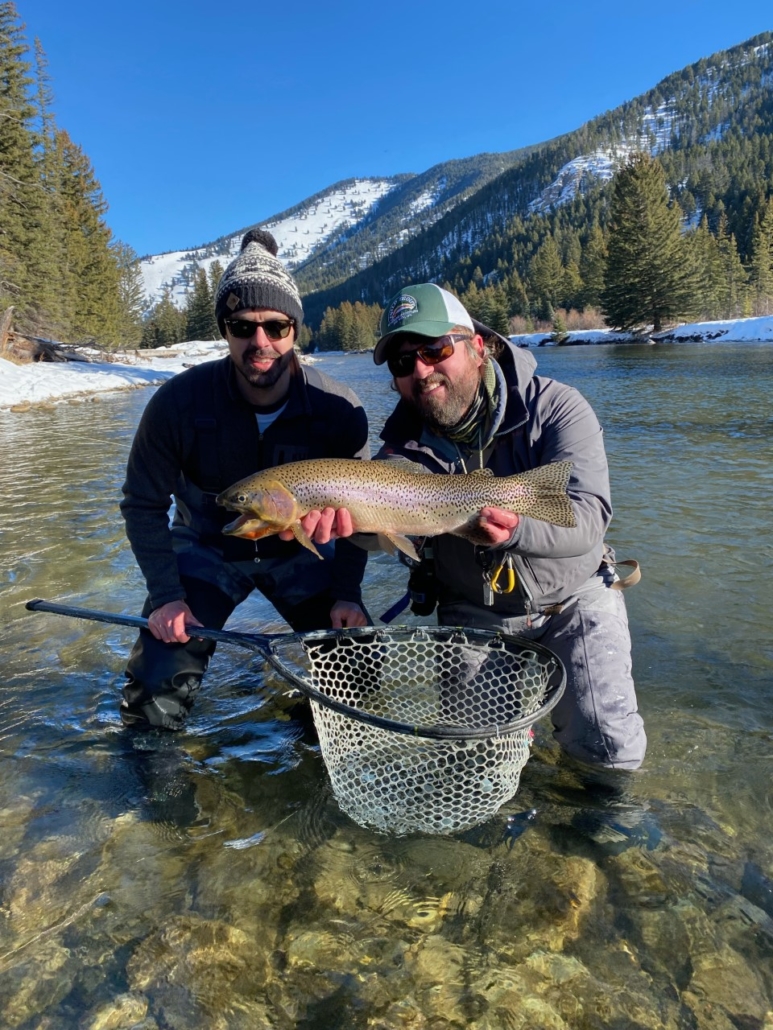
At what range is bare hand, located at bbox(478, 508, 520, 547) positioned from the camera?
2.90 meters

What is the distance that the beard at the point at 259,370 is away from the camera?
141 inches

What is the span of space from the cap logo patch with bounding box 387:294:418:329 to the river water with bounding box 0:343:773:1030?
2.47m

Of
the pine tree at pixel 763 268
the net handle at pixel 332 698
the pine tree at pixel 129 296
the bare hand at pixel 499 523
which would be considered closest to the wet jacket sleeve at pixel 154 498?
the net handle at pixel 332 698

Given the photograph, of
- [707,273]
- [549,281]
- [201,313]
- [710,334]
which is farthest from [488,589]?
[549,281]

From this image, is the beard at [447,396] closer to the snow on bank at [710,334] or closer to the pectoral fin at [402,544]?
the pectoral fin at [402,544]

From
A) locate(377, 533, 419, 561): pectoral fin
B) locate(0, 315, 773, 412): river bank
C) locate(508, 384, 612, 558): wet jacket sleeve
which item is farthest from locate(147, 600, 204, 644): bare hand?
locate(0, 315, 773, 412): river bank

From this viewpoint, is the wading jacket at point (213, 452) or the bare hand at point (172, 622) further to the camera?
the wading jacket at point (213, 452)

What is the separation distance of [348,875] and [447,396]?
2306 millimetres

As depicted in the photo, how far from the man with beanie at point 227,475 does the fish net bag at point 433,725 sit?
17.2 inches

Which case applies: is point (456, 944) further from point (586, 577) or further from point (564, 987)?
point (586, 577)

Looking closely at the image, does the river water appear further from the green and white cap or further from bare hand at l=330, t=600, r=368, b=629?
the green and white cap

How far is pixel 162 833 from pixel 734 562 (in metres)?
5.94

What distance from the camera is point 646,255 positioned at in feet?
203

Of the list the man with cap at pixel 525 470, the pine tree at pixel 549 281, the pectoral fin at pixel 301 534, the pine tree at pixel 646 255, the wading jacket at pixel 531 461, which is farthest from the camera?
the pine tree at pixel 549 281
